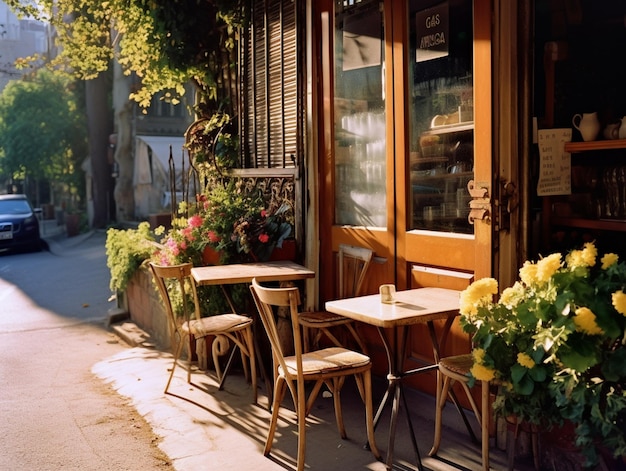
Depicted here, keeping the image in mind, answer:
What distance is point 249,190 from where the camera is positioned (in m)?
7.02

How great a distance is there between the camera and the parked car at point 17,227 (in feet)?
61.9

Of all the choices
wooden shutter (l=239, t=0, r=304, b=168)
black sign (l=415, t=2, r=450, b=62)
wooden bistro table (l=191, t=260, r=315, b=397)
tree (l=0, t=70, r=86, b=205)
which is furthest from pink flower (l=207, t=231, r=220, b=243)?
tree (l=0, t=70, r=86, b=205)

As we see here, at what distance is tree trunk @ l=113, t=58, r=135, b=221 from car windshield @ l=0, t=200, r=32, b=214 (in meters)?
3.06

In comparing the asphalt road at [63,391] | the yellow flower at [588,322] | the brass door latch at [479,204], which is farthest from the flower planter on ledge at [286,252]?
the yellow flower at [588,322]

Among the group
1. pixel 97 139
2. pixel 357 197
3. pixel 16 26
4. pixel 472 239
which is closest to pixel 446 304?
pixel 472 239

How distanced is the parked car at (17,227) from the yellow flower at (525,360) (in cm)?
1804

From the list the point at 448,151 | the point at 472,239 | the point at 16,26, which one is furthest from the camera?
the point at 16,26

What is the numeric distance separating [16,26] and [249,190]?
144ft

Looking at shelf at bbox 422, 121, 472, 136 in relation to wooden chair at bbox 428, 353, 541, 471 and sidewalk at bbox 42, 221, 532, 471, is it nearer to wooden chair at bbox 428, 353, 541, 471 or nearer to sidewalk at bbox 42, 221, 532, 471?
wooden chair at bbox 428, 353, 541, 471

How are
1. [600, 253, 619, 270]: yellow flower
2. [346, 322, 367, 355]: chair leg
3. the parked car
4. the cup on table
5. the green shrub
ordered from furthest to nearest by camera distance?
the parked car
the green shrub
[346, 322, 367, 355]: chair leg
the cup on table
[600, 253, 619, 270]: yellow flower

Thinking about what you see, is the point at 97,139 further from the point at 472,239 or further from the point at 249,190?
the point at 472,239

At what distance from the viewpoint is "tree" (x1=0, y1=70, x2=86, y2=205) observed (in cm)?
2552

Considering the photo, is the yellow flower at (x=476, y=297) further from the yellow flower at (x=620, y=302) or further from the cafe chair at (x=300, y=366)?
the cafe chair at (x=300, y=366)

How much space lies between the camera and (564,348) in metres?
2.85
